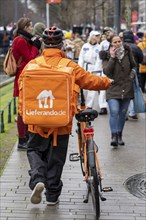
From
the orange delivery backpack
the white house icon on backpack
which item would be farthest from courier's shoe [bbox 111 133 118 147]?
the white house icon on backpack

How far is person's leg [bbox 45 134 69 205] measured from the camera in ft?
19.0

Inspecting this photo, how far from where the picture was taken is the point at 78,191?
6.46 meters

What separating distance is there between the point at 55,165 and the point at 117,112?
3.14 metres

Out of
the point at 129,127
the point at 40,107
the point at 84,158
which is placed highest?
the point at 40,107

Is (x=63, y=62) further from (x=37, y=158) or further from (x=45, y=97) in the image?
(x=37, y=158)

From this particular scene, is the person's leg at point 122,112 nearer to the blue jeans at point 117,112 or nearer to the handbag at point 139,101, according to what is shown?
the blue jeans at point 117,112

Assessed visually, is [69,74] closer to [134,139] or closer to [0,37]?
[134,139]

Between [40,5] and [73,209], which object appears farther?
[40,5]

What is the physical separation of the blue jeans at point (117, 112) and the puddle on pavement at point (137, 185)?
1.63 m

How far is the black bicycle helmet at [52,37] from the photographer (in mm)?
5719

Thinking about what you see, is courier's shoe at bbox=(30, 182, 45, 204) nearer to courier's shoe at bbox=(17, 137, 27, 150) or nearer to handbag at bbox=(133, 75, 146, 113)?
courier's shoe at bbox=(17, 137, 27, 150)

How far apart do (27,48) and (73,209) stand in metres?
3.16

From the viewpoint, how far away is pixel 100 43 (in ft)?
41.4

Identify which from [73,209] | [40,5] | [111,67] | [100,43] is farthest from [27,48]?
[40,5]
